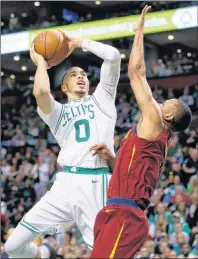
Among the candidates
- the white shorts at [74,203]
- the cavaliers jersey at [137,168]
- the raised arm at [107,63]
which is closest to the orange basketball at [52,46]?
the raised arm at [107,63]

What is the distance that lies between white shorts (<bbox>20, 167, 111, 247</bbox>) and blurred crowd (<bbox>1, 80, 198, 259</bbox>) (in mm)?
1909

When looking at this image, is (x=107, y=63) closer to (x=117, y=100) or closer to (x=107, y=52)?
(x=107, y=52)

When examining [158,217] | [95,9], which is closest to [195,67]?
[95,9]

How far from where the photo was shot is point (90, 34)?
810 inches

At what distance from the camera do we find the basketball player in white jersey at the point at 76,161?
6609mm

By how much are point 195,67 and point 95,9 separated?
6.50 meters

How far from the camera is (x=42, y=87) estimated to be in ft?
22.0

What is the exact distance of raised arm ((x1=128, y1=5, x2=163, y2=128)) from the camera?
539 centimetres

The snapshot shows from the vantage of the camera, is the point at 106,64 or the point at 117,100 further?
the point at 117,100

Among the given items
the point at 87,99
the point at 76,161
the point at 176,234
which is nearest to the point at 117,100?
the point at 176,234

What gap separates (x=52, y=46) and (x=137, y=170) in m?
2.02

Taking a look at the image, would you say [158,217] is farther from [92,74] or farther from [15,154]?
[92,74]

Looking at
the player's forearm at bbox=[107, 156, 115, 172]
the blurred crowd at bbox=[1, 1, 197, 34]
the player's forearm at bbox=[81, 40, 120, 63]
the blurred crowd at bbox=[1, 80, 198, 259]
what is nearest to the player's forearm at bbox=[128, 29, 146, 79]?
the player's forearm at bbox=[81, 40, 120, 63]

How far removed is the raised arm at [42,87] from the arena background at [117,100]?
18.5 feet
